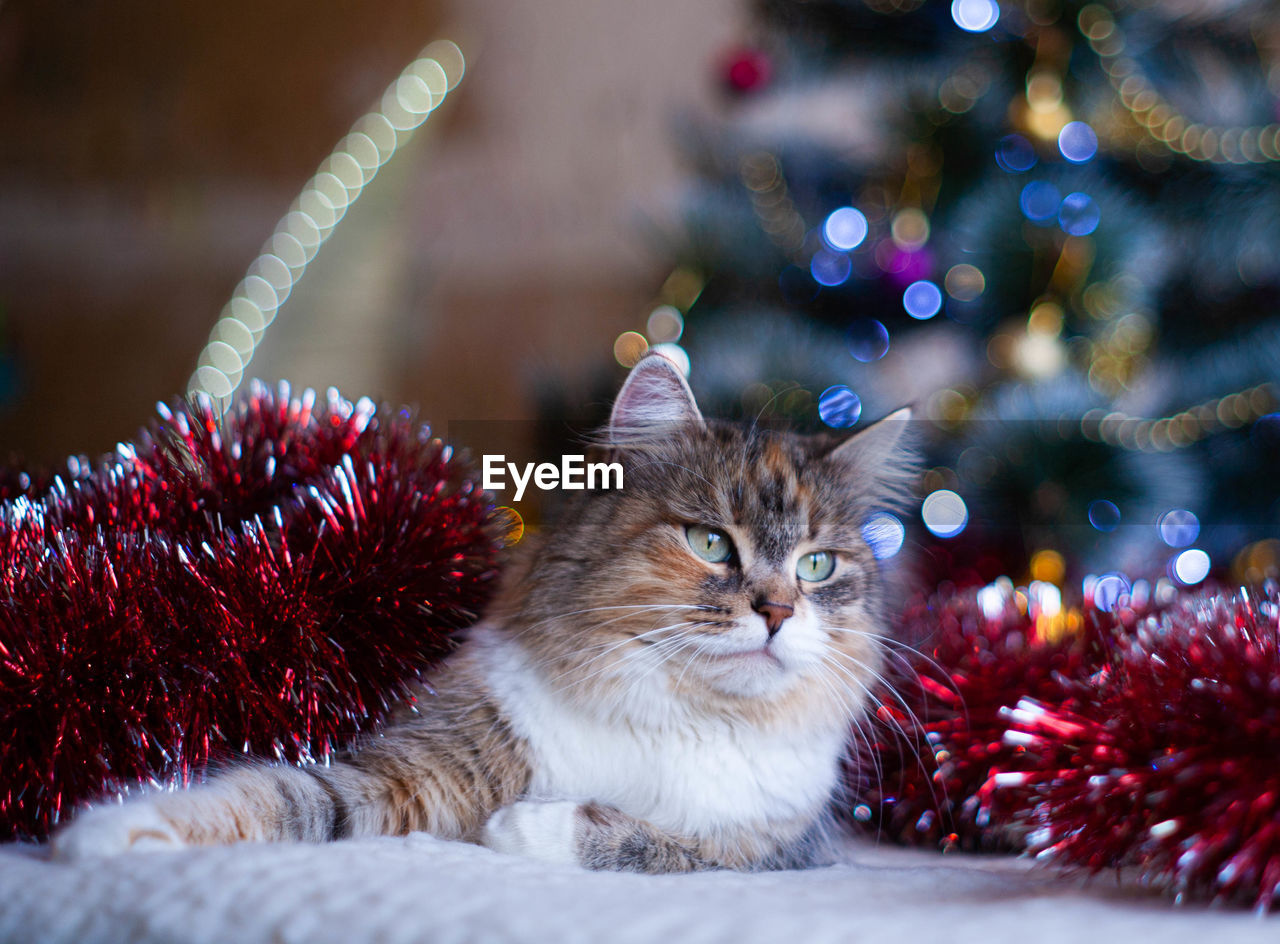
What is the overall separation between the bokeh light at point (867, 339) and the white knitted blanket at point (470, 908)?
47.1 inches

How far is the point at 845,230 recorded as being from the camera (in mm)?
1623

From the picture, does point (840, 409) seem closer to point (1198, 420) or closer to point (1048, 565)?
point (1048, 565)

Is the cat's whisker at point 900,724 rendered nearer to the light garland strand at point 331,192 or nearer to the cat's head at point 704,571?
the cat's head at point 704,571

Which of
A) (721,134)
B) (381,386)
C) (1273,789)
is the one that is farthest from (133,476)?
(381,386)

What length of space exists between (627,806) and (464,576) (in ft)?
0.92

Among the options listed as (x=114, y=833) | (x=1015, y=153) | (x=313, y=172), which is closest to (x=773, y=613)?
(x=114, y=833)

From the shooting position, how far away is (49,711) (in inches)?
26.4

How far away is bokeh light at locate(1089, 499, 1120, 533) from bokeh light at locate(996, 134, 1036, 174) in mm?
610

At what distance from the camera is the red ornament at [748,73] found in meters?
1.76

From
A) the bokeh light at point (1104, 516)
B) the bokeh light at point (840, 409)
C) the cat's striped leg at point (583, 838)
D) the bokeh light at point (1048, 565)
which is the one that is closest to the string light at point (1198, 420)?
the bokeh light at point (1104, 516)

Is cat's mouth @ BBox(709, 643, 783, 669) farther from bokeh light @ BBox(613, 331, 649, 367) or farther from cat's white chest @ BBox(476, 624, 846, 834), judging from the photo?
bokeh light @ BBox(613, 331, 649, 367)

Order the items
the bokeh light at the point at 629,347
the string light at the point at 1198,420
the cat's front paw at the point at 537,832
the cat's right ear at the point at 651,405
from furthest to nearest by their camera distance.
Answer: the bokeh light at the point at 629,347 < the string light at the point at 1198,420 < the cat's right ear at the point at 651,405 < the cat's front paw at the point at 537,832

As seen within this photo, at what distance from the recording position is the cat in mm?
751

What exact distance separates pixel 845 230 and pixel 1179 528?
0.88m
